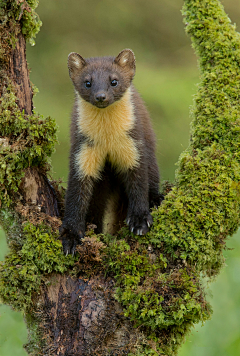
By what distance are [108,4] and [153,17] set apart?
1.05 meters

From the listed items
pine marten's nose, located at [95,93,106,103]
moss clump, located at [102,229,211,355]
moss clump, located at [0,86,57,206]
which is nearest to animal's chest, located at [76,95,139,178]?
pine marten's nose, located at [95,93,106,103]

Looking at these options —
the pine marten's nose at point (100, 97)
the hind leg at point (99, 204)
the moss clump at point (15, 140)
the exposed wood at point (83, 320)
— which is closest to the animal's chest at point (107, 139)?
the pine marten's nose at point (100, 97)

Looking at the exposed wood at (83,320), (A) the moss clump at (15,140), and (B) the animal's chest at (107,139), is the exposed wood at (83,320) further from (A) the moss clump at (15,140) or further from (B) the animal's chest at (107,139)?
(B) the animal's chest at (107,139)

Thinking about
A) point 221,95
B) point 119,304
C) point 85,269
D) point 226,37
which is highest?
point 226,37

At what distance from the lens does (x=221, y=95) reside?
3898 millimetres

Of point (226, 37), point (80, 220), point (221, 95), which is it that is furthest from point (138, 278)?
point (226, 37)

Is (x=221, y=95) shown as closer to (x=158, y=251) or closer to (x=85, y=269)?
(x=158, y=251)

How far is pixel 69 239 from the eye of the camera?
3.71 meters

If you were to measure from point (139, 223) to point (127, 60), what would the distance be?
5.73 ft

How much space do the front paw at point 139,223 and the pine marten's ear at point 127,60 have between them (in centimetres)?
151

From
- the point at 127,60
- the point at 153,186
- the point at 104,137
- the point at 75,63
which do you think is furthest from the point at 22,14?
the point at 153,186

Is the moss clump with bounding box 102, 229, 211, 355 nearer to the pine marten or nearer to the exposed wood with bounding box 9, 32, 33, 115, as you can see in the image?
the pine marten

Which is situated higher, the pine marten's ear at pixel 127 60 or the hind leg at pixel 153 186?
the pine marten's ear at pixel 127 60

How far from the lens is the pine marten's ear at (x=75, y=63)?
427 centimetres
